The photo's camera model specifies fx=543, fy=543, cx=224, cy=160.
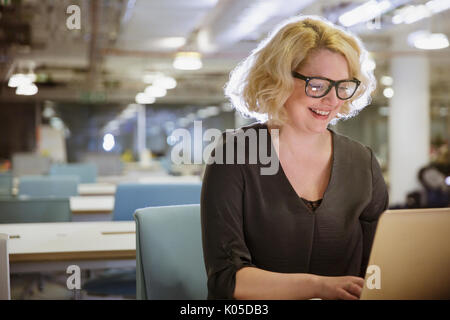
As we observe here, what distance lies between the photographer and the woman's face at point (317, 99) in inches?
60.5

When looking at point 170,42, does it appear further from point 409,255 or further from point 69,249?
point 409,255

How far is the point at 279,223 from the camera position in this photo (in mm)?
1507

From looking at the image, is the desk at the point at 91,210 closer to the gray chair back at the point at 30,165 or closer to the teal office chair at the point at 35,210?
the teal office chair at the point at 35,210

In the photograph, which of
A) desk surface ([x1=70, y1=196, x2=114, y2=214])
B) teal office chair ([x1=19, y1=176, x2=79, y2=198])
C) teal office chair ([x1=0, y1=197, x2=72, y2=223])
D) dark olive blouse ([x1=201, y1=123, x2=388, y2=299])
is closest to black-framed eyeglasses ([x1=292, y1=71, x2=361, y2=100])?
dark olive blouse ([x1=201, y1=123, x2=388, y2=299])

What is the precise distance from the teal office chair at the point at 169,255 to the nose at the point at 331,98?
0.63m

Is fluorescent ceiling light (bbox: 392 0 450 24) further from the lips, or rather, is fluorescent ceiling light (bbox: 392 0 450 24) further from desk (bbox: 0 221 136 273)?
the lips

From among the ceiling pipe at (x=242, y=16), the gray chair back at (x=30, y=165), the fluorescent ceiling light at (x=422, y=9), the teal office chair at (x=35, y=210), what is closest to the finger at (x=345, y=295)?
the teal office chair at (x=35, y=210)

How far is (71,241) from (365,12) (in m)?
4.80

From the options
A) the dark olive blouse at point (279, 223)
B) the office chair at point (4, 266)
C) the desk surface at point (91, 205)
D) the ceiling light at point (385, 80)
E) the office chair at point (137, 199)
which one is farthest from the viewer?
the ceiling light at point (385, 80)

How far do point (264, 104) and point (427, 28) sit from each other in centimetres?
898

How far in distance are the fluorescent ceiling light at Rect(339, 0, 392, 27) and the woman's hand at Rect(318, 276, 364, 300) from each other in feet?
16.7

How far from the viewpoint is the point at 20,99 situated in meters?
17.5

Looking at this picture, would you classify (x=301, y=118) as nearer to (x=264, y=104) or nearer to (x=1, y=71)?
(x=264, y=104)
